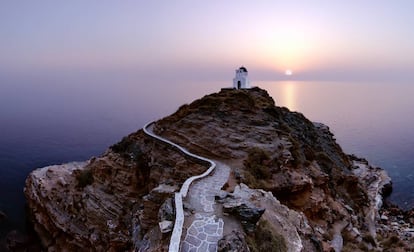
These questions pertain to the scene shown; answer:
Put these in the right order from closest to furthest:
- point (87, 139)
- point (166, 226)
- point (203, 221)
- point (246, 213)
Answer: point (166, 226) < point (203, 221) < point (246, 213) < point (87, 139)

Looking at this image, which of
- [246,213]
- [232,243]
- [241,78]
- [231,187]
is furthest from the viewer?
[241,78]

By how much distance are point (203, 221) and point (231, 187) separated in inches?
211

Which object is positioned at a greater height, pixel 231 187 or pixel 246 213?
pixel 246 213

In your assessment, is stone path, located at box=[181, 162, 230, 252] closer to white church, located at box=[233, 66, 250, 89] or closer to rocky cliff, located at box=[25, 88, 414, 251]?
rocky cliff, located at box=[25, 88, 414, 251]

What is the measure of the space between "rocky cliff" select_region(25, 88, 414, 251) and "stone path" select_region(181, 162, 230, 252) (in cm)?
49

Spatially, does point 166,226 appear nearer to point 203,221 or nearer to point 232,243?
point 203,221

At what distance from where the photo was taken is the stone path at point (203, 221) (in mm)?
10016

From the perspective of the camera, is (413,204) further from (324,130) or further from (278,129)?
(278,129)

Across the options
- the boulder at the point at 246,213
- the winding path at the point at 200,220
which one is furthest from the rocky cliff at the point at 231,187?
the winding path at the point at 200,220

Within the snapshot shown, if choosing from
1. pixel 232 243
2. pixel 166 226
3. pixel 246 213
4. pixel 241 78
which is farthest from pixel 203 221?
pixel 241 78

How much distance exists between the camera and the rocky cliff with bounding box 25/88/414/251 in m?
15.4

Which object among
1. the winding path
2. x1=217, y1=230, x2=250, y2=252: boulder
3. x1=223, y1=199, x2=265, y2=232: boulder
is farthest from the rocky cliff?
x1=217, y1=230, x2=250, y2=252: boulder

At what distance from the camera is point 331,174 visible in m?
26.5

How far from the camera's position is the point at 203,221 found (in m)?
11.4
